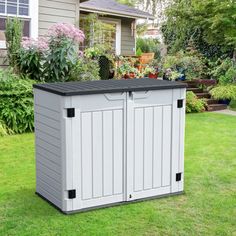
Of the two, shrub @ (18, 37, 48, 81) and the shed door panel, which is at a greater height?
shrub @ (18, 37, 48, 81)

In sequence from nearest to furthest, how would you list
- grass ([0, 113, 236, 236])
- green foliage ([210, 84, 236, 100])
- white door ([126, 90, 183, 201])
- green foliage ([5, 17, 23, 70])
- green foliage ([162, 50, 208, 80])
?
1. grass ([0, 113, 236, 236])
2. white door ([126, 90, 183, 201])
3. green foliage ([5, 17, 23, 70])
4. green foliage ([210, 84, 236, 100])
5. green foliage ([162, 50, 208, 80])

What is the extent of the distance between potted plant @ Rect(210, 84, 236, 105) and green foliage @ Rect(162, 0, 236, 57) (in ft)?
4.80

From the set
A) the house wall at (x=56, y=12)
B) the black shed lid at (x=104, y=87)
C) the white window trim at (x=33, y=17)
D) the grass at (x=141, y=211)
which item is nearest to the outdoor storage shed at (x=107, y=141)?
the black shed lid at (x=104, y=87)

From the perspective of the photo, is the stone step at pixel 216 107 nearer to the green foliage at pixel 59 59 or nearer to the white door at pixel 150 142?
the green foliage at pixel 59 59

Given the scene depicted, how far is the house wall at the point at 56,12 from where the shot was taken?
1020 centimetres

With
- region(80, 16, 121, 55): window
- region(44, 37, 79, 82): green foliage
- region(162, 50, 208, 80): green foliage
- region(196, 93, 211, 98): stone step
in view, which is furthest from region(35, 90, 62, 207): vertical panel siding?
region(80, 16, 121, 55): window

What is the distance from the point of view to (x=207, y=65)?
15250mm

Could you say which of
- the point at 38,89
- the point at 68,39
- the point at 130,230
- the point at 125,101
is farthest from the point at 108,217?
the point at 68,39

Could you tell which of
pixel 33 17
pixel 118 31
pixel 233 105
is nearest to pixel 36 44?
pixel 33 17

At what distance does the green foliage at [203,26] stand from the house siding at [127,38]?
54.1 inches

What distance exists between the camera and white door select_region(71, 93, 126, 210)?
4121 millimetres

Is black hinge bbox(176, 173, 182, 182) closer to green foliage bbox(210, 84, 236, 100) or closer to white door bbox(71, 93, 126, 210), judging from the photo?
white door bbox(71, 93, 126, 210)

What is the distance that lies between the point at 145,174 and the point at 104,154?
51 cm

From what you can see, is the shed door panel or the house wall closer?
the shed door panel
